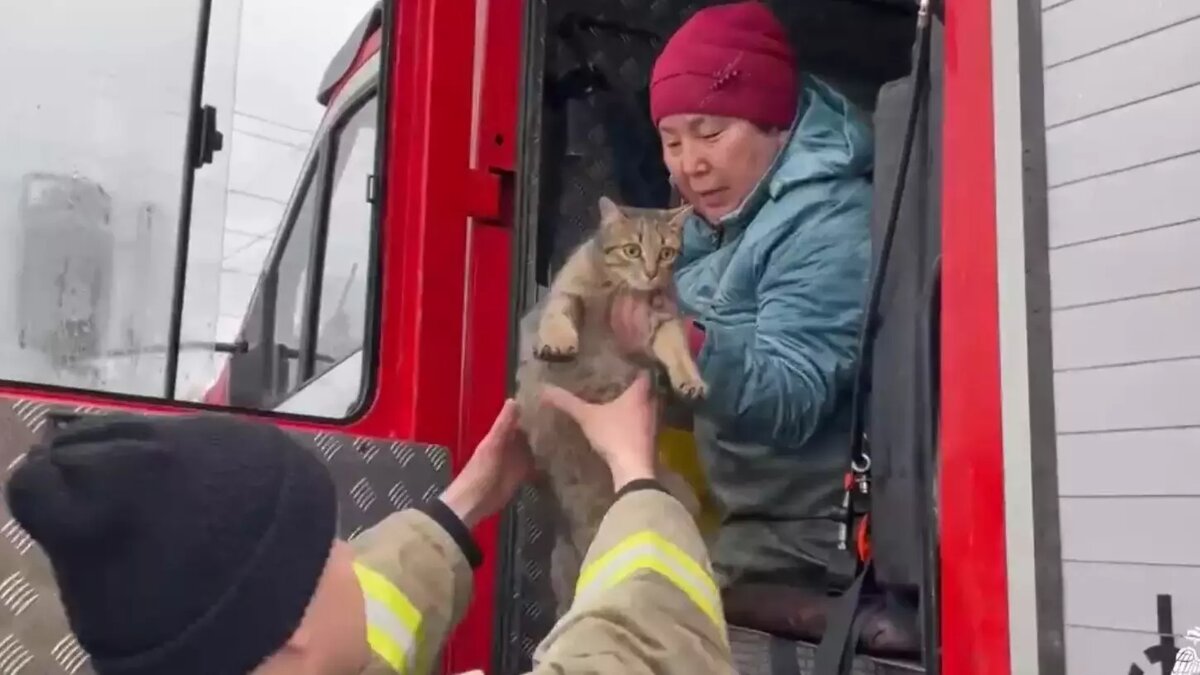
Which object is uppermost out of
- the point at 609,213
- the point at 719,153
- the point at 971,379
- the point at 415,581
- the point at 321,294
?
the point at 719,153

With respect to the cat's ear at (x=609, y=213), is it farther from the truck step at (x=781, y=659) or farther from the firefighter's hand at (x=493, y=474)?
the truck step at (x=781, y=659)

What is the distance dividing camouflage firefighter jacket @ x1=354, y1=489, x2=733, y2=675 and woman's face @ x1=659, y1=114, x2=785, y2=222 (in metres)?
0.77

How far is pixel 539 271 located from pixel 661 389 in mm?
604

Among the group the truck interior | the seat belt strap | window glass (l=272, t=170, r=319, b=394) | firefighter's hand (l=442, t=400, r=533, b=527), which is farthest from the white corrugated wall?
window glass (l=272, t=170, r=319, b=394)

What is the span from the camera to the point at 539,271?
211cm

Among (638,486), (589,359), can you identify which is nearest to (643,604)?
(638,486)

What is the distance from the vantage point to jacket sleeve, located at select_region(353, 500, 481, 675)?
1.30 meters

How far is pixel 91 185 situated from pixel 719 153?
94cm

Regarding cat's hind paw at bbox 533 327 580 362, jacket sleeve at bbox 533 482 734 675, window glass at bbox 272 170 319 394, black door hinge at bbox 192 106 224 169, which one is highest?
black door hinge at bbox 192 106 224 169

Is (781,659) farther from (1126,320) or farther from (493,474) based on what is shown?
(1126,320)

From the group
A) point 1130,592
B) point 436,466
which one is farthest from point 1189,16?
point 436,466

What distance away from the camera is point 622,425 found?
1.45 m

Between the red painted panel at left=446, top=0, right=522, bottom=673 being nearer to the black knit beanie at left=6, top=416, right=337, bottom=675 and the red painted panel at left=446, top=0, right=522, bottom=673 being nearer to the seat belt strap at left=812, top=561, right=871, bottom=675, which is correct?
the seat belt strap at left=812, top=561, right=871, bottom=675

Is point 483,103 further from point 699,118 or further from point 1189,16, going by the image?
point 1189,16
